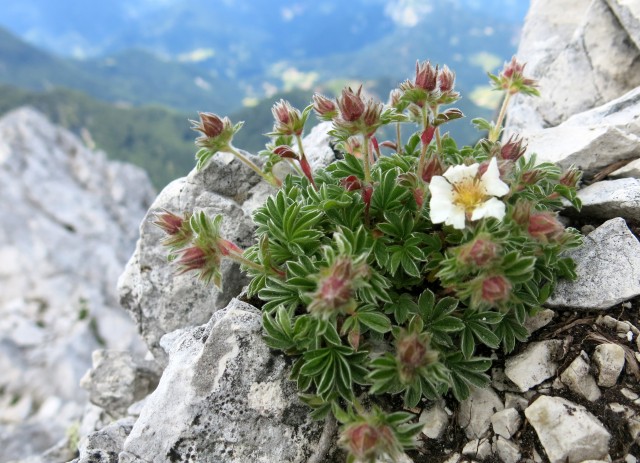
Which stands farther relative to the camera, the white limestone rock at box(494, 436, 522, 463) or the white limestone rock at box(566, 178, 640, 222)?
the white limestone rock at box(566, 178, 640, 222)

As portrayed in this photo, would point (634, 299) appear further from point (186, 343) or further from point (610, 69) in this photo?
point (610, 69)

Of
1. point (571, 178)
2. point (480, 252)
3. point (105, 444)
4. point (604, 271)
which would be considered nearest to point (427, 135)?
point (571, 178)

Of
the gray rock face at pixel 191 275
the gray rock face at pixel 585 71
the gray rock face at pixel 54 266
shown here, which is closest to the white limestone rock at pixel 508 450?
the gray rock face at pixel 191 275

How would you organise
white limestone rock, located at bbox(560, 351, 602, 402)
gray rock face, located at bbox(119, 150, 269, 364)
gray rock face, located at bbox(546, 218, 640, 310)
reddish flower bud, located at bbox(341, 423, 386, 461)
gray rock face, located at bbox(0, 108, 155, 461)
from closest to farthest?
reddish flower bud, located at bbox(341, 423, 386, 461), white limestone rock, located at bbox(560, 351, 602, 402), gray rock face, located at bbox(546, 218, 640, 310), gray rock face, located at bbox(119, 150, 269, 364), gray rock face, located at bbox(0, 108, 155, 461)

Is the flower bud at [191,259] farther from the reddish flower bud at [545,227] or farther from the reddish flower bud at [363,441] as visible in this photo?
the reddish flower bud at [545,227]

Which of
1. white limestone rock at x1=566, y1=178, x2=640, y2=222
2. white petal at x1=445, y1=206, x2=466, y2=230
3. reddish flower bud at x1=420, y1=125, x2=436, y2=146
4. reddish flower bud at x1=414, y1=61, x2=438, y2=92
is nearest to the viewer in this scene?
white petal at x1=445, y1=206, x2=466, y2=230

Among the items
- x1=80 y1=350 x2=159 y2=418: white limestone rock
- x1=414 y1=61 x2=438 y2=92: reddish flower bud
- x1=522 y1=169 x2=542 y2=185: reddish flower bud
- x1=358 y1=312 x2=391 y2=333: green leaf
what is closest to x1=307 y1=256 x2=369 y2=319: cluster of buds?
x1=358 y1=312 x2=391 y2=333: green leaf

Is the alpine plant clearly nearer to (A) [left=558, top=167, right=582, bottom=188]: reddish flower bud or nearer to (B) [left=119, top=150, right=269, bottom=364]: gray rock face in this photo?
(A) [left=558, top=167, right=582, bottom=188]: reddish flower bud
